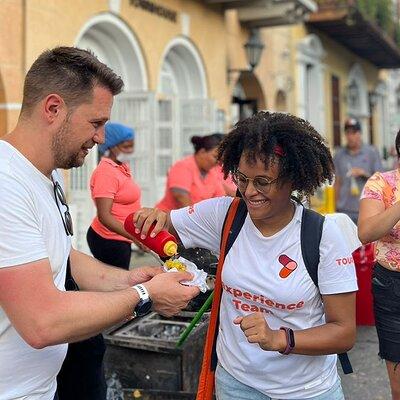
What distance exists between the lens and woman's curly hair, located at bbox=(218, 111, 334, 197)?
223 centimetres

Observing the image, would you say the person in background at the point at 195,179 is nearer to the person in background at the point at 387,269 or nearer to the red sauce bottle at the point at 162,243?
the person in background at the point at 387,269

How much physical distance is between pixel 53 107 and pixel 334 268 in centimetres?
111

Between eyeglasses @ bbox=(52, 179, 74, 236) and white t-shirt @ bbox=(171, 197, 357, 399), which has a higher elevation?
eyeglasses @ bbox=(52, 179, 74, 236)

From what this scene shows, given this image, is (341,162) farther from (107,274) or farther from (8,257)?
(8,257)

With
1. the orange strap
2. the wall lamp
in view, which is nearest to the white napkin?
the orange strap

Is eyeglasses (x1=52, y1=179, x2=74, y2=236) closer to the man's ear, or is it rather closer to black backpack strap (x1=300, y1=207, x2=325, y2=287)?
the man's ear

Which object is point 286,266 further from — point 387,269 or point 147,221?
point 387,269

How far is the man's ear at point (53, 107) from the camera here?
6.29ft

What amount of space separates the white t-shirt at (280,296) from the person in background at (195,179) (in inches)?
132

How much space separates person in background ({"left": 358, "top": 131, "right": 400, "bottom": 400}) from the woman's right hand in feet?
3.67

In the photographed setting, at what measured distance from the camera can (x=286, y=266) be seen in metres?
2.21

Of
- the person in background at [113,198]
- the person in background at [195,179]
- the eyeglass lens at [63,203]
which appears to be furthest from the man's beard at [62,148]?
the person in background at [195,179]

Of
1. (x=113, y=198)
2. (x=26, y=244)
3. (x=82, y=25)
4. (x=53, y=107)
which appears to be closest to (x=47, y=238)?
(x=26, y=244)

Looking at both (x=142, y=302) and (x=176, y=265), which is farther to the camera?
(x=176, y=265)
